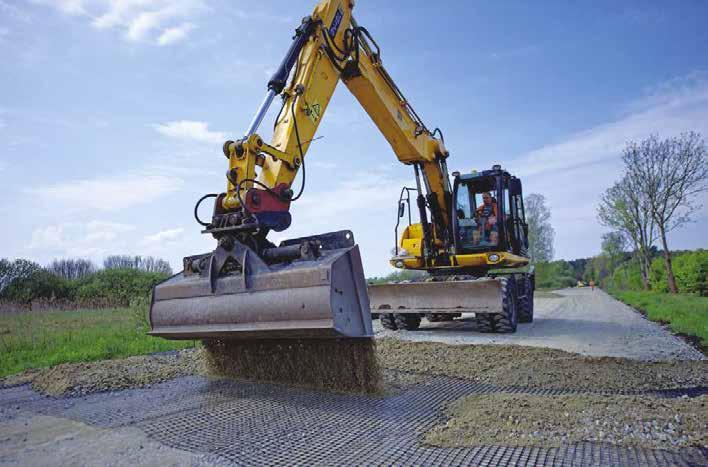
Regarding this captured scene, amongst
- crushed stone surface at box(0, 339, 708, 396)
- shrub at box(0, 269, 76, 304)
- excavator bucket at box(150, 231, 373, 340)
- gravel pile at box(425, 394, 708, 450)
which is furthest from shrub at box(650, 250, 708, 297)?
shrub at box(0, 269, 76, 304)

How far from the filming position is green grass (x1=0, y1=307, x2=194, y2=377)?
623 cm

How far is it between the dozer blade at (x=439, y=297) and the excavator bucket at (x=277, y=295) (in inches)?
163

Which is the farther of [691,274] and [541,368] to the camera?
[691,274]

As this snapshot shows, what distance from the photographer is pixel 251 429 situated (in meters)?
3.11

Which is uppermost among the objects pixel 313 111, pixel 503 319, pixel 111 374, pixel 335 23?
pixel 335 23

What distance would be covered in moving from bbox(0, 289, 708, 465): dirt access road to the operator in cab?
13.9 feet

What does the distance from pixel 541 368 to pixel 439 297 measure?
320 centimetres

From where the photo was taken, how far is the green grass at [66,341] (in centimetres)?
623

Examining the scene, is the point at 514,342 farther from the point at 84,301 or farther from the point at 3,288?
the point at 3,288

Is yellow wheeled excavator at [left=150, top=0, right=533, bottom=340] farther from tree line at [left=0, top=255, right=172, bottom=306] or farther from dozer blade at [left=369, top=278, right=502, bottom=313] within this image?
tree line at [left=0, top=255, right=172, bottom=306]

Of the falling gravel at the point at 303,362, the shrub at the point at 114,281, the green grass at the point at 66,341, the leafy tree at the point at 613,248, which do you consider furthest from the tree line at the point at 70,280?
the leafy tree at the point at 613,248

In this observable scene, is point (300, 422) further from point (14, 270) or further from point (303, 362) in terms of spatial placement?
point (14, 270)

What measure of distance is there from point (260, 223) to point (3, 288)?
20.5 m

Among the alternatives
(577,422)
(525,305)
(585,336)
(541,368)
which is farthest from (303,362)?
(525,305)
